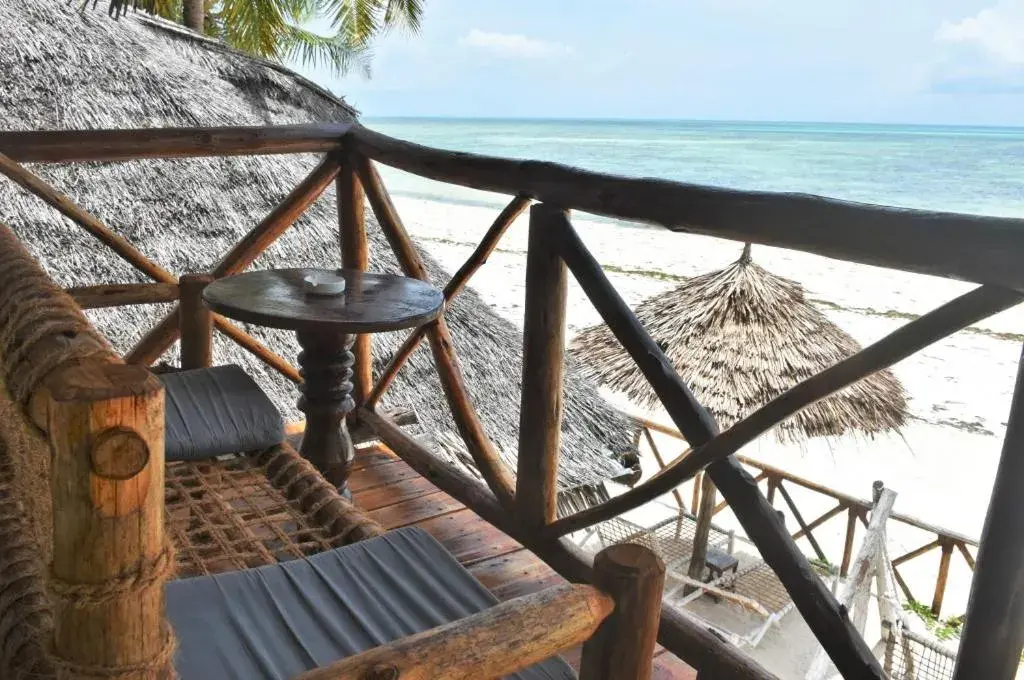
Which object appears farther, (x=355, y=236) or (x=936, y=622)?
(x=936, y=622)

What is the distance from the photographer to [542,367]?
1853mm

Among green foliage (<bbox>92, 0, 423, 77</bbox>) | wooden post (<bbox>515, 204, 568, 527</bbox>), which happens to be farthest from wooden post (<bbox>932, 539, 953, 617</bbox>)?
green foliage (<bbox>92, 0, 423, 77</bbox>)

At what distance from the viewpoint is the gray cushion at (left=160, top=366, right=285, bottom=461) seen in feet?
6.09

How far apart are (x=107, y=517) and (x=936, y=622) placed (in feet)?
20.1

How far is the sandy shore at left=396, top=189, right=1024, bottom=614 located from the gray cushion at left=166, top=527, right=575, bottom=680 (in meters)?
2.26

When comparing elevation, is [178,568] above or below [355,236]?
below

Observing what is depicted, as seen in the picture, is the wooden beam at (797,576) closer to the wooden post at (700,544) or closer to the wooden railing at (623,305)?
the wooden railing at (623,305)

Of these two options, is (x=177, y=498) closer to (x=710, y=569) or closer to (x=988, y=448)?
(x=710, y=569)

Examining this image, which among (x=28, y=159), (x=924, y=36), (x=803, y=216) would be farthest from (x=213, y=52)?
(x=924, y=36)

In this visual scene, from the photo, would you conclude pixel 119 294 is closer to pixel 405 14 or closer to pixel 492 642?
pixel 492 642

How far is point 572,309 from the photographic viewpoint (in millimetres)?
13047

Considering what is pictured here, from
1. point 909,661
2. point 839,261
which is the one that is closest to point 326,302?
point 839,261

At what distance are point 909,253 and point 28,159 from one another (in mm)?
2022

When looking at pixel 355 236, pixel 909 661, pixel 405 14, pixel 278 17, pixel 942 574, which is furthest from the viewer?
pixel 405 14
